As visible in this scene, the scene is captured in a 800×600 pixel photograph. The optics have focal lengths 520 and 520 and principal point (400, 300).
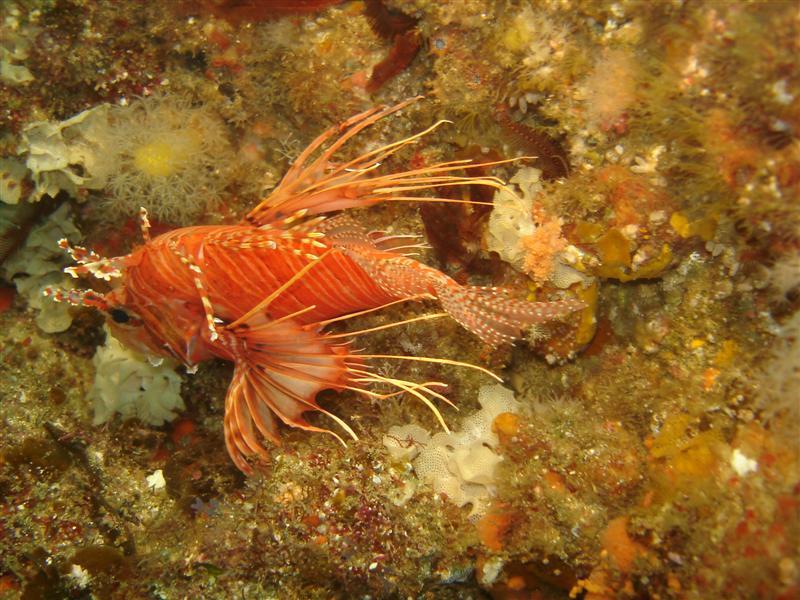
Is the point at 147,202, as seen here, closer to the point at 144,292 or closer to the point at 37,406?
the point at 144,292

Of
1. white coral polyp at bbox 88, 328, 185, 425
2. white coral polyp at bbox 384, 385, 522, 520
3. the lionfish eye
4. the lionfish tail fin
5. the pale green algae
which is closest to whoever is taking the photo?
the pale green algae

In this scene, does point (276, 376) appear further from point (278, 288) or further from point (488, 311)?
point (488, 311)

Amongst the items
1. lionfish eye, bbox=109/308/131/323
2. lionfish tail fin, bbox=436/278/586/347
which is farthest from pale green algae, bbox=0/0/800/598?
lionfish eye, bbox=109/308/131/323

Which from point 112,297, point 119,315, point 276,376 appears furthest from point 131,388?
point 276,376

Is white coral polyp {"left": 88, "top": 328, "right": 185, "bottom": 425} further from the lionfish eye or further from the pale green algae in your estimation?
the lionfish eye

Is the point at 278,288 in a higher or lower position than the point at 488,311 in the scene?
higher

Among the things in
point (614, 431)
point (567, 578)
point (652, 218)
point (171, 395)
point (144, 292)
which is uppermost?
point (144, 292)

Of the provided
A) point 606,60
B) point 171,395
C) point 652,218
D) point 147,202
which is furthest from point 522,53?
point 171,395

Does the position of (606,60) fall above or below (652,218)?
above
